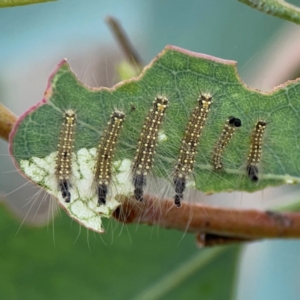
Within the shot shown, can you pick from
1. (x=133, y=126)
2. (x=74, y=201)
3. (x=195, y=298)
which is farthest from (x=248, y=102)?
(x=195, y=298)

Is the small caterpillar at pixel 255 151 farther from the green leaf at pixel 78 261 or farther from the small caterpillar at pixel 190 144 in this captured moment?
the green leaf at pixel 78 261

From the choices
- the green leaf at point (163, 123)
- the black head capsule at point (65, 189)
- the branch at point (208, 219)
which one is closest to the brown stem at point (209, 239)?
the branch at point (208, 219)

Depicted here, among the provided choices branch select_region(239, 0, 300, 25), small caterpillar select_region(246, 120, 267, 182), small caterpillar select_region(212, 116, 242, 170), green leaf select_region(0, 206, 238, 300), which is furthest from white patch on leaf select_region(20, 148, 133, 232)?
green leaf select_region(0, 206, 238, 300)

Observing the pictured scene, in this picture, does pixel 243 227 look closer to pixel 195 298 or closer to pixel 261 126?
pixel 261 126

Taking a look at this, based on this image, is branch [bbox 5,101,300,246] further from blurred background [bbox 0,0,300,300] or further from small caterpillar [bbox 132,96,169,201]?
blurred background [bbox 0,0,300,300]

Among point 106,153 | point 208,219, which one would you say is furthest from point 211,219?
point 106,153

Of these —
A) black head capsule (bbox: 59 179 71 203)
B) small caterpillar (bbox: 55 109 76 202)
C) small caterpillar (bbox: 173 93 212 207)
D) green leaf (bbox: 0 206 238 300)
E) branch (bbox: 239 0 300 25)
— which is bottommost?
green leaf (bbox: 0 206 238 300)
